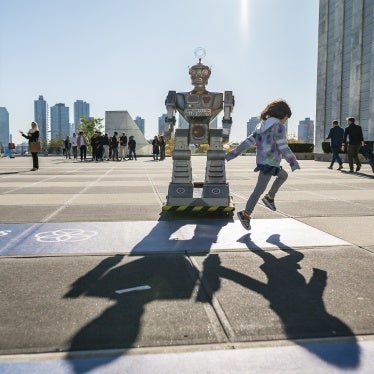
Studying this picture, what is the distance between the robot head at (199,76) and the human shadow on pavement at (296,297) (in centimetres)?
393

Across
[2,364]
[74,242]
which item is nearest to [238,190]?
[74,242]

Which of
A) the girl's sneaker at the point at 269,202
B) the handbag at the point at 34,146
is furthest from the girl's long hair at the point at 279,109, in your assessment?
the handbag at the point at 34,146

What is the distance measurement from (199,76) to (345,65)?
111ft

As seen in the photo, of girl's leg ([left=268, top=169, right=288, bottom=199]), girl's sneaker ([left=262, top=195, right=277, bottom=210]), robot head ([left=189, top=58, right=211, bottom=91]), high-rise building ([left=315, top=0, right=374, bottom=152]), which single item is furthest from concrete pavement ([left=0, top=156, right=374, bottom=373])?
high-rise building ([left=315, top=0, right=374, bottom=152])

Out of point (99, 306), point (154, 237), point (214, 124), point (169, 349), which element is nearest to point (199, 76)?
point (214, 124)

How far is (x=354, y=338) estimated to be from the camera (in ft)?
7.96

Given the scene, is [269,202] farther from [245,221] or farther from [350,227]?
[350,227]

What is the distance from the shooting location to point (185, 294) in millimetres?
3115

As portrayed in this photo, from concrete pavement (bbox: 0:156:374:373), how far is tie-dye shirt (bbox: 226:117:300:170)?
87 centimetres

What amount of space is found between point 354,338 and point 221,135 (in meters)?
4.89

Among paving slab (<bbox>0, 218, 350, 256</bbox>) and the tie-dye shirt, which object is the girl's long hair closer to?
the tie-dye shirt

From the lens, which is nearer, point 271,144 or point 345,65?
point 271,144

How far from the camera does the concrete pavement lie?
2229 mm

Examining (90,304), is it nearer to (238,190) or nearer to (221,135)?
(221,135)
